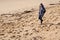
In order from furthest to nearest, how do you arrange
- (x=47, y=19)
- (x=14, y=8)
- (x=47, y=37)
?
(x=14, y=8) < (x=47, y=19) < (x=47, y=37)

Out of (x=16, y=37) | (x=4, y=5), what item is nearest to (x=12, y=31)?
(x=16, y=37)

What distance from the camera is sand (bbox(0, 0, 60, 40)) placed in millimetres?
7599

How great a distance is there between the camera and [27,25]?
343 inches

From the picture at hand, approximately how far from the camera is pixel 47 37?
286 inches

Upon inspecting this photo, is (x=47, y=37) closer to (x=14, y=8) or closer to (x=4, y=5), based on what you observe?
(x=14, y=8)

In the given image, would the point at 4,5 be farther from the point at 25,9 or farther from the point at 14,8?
the point at 25,9

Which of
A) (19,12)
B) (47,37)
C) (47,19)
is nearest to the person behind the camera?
(47,37)

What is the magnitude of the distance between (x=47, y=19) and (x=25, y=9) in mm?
2718

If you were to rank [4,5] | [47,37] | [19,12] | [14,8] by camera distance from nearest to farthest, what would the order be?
[47,37] < [19,12] < [14,8] < [4,5]

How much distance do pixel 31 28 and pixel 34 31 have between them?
39 centimetres

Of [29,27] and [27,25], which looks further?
[27,25]

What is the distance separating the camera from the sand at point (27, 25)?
7599 mm

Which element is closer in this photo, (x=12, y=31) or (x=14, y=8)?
(x=12, y=31)

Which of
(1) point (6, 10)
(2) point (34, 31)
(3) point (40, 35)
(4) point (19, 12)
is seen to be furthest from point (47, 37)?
(1) point (6, 10)
